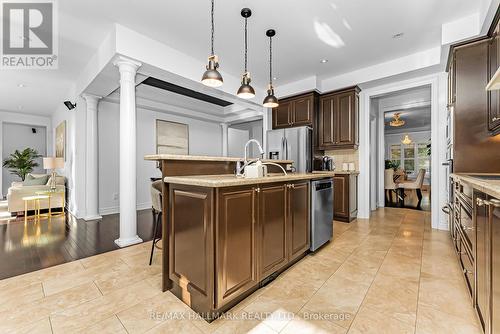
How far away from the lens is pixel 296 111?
15.8 feet

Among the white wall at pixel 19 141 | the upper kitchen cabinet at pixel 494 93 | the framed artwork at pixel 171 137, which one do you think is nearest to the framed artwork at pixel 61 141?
the framed artwork at pixel 171 137

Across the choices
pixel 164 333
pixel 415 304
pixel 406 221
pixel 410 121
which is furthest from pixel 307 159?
pixel 410 121

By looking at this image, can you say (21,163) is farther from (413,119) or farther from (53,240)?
(413,119)

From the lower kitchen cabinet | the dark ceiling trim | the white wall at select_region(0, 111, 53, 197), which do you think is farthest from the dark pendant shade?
the white wall at select_region(0, 111, 53, 197)

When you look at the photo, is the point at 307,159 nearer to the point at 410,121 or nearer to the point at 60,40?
the point at 60,40

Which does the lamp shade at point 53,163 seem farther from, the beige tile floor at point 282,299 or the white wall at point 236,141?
the white wall at point 236,141

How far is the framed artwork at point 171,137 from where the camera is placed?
5.73 m

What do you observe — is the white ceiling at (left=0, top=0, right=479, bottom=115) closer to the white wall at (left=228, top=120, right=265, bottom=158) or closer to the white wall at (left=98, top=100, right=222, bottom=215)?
the white wall at (left=98, top=100, right=222, bottom=215)

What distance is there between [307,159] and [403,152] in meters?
8.40

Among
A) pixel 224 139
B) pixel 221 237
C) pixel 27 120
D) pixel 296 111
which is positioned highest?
pixel 27 120

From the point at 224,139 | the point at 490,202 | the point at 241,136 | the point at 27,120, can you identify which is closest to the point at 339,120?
the point at 490,202

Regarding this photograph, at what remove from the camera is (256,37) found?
3195mm

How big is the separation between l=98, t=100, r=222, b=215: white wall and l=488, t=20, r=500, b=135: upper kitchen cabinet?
19.2 feet

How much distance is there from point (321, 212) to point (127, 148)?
266 centimetres
